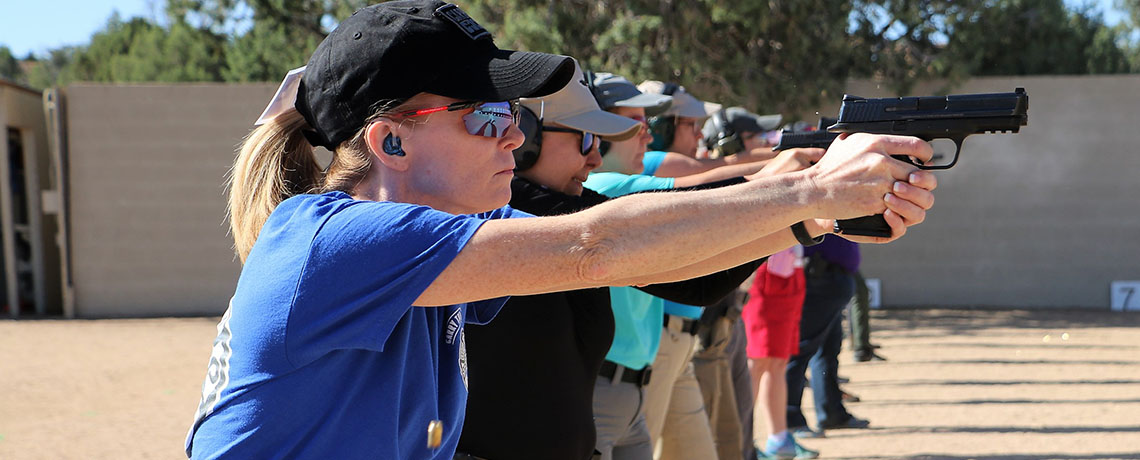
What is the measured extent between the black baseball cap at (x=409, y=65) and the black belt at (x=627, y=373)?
194cm

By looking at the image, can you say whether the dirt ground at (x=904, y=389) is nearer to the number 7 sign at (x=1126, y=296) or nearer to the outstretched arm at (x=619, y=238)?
the number 7 sign at (x=1126, y=296)

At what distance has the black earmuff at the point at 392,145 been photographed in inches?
71.5

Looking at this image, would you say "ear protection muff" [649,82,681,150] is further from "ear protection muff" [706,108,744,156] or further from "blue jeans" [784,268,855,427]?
"blue jeans" [784,268,855,427]

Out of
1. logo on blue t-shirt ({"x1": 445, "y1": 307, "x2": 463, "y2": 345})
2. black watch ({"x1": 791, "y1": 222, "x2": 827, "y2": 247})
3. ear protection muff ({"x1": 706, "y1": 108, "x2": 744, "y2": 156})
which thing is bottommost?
logo on blue t-shirt ({"x1": 445, "y1": 307, "x2": 463, "y2": 345})

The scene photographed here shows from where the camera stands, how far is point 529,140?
3.29m

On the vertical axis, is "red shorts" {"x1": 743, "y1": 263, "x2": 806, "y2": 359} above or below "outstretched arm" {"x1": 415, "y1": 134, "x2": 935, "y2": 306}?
below

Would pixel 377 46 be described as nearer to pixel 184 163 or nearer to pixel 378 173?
pixel 378 173

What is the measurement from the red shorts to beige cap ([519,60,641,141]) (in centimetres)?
319

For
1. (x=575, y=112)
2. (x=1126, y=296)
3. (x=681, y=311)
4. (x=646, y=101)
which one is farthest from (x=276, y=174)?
(x=1126, y=296)

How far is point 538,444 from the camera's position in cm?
279

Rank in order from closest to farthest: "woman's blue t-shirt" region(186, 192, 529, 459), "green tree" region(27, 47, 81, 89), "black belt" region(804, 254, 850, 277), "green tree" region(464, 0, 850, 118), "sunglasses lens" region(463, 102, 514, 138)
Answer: "woman's blue t-shirt" region(186, 192, 529, 459) < "sunglasses lens" region(463, 102, 514, 138) < "black belt" region(804, 254, 850, 277) < "green tree" region(464, 0, 850, 118) < "green tree" region(27, 47, 81, 89)

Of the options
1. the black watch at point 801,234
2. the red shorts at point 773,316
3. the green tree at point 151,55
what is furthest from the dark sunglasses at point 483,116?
the green tree at point 151,55

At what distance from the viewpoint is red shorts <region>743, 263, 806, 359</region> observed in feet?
21.3

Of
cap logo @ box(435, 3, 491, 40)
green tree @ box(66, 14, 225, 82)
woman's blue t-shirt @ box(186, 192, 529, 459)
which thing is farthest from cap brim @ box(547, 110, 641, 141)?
green tree @ box(66, 14, 225, 82)
